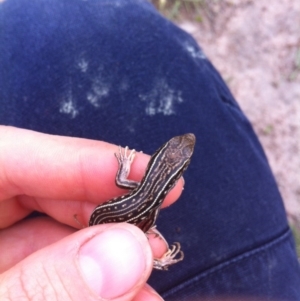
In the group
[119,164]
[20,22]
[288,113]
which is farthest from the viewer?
[288,113]

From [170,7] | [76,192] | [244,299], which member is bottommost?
[244,299]

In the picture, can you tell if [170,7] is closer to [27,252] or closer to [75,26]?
[75,26]

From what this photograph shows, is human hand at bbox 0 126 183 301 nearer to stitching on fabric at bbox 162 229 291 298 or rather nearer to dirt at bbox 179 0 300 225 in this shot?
stitching on fabric at bbox 162 229 291 298

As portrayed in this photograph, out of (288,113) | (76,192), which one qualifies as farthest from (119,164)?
(288,113)

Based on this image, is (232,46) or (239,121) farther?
(232,46)

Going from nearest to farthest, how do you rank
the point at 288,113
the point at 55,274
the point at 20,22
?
the point at 55,274, the point at 20,22, the point at 288,113

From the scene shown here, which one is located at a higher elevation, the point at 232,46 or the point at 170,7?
the point at 170,7

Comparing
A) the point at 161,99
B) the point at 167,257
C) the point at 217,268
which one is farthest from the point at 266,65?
the point at 167,257

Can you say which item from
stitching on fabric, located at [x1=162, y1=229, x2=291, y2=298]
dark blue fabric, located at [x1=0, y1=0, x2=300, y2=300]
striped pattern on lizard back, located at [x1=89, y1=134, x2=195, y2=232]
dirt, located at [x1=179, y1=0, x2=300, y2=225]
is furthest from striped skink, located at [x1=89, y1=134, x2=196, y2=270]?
dirt, located at [x1=179, y1=0, x2=300, y2=225]
